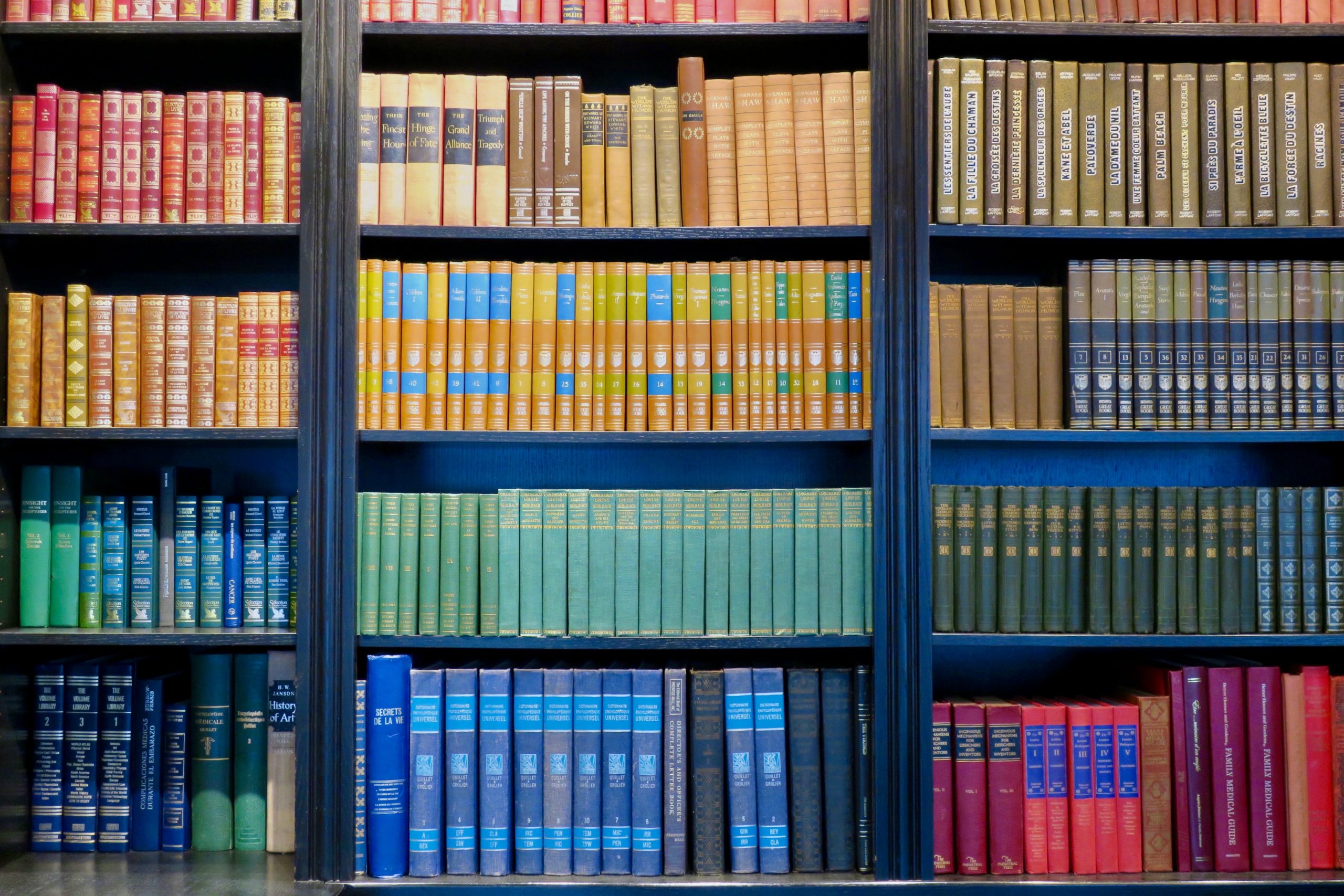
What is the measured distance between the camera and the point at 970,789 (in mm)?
1648

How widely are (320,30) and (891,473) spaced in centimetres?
122

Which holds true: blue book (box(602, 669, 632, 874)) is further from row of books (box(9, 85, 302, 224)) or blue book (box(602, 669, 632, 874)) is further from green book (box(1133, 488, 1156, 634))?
row of books (box(9, 85, 302, 224))

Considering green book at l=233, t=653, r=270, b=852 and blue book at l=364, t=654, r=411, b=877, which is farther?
green book at l=233, t=653, r=270, b=852

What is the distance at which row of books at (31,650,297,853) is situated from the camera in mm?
1719

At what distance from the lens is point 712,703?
1.67 meters

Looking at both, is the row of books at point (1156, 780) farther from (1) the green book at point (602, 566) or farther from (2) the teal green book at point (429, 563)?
(2) the teal green book at point (429, 563)

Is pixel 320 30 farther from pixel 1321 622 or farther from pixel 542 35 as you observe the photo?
pixel 1321 622

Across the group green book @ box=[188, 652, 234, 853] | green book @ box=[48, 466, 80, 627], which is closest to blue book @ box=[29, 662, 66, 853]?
green book @ box=[48, 466, 80, 627]

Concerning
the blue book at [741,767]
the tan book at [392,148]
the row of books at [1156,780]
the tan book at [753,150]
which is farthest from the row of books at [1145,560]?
the tan book at [392,148]

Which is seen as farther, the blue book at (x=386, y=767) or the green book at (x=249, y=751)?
the green book at (x=249, y=751)

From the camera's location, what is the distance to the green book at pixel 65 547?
172 cm

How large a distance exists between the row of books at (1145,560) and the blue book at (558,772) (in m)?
0.65

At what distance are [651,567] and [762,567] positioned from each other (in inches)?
7.5

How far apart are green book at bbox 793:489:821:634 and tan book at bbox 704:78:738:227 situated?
0.50m
